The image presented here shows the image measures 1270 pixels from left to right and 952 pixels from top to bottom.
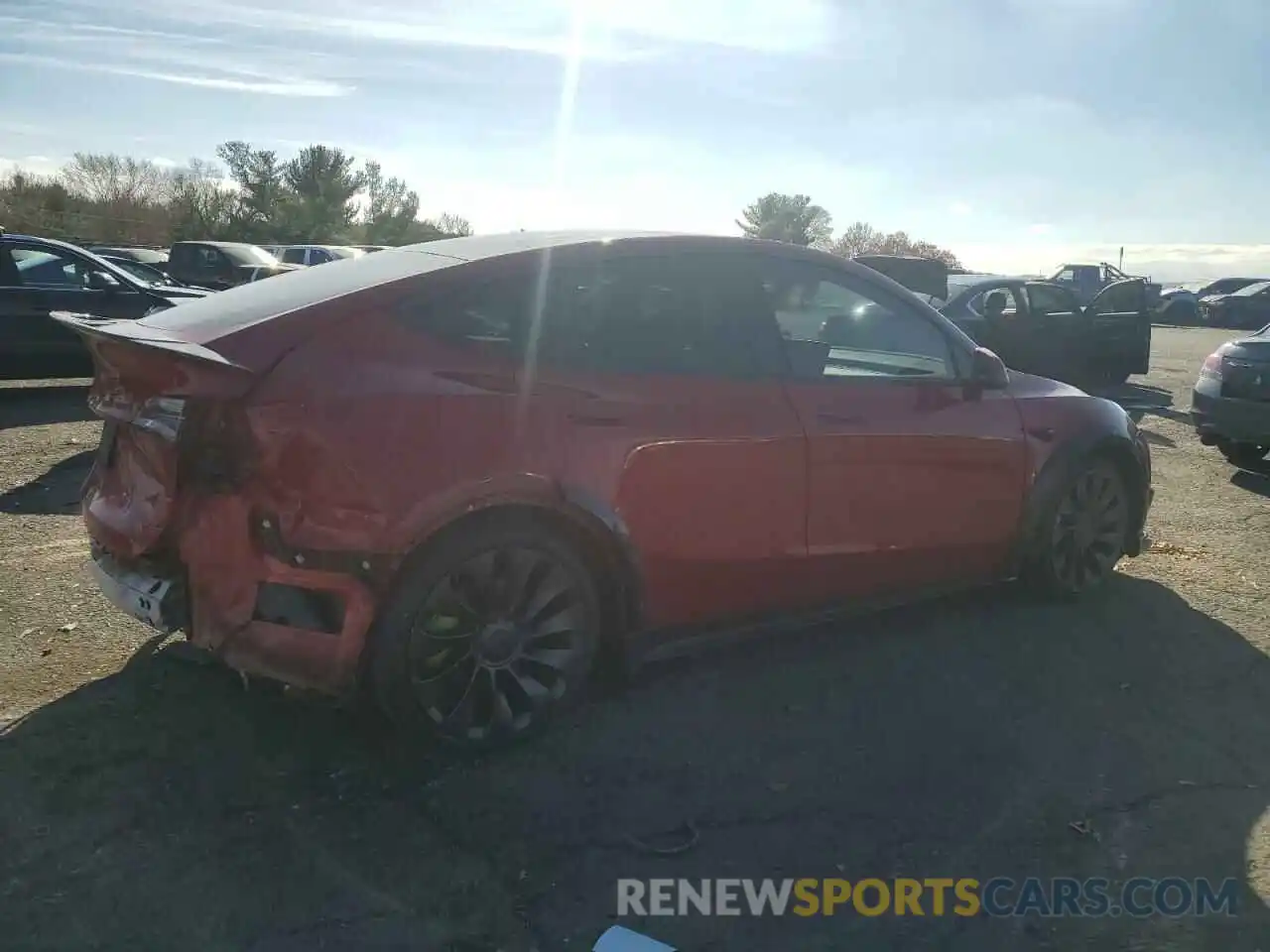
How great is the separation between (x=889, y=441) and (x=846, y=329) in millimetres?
512

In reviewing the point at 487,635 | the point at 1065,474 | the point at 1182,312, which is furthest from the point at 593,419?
the point at 1182,312

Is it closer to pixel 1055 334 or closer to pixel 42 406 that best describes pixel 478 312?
pixel 42 406

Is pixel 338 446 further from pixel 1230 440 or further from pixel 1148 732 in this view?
pixel 1230 440

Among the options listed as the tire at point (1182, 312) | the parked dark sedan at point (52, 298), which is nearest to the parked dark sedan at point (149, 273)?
the parked dark sedan at point (52, 298)

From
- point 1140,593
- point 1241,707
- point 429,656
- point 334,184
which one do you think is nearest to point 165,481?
point 429,656

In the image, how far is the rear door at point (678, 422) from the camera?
11.5 ft

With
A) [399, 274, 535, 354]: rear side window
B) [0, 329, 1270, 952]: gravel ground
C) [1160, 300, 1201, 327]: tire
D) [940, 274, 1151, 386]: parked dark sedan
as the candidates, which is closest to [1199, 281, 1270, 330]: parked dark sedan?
[1160, 300, 1201, 327]: tire

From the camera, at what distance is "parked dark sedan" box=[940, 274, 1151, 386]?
1259 cm

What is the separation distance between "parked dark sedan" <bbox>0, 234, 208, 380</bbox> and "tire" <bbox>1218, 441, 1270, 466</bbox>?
9.44 m

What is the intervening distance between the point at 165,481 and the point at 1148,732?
3346mm

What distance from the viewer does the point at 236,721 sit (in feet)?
11.9

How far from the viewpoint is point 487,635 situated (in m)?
3.40

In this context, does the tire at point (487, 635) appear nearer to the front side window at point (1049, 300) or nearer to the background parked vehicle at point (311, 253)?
the front side window at point (1049, 300)

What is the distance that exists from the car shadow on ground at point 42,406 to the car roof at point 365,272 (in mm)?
6149
